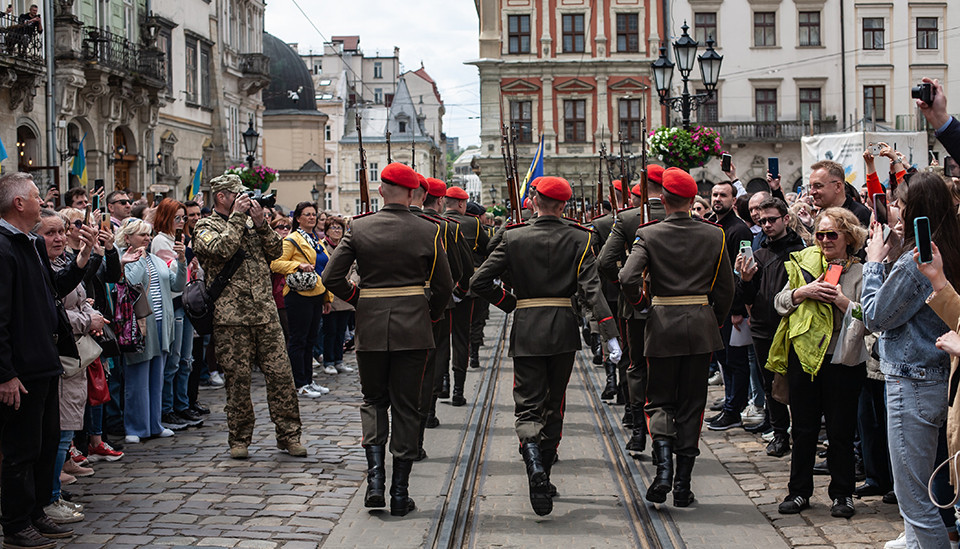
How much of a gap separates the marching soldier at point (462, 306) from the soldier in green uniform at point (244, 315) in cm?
256

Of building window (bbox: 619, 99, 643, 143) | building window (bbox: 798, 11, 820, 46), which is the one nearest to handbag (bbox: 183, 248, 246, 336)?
building window (bbox: 619, 99, 643, 143)

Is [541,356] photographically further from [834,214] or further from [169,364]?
[169,364]

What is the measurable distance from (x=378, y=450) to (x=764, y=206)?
352 cm

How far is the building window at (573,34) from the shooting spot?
5422cm

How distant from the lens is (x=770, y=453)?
28.1ft

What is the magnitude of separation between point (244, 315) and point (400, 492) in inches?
90.2

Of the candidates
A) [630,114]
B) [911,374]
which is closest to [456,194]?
[911,374]

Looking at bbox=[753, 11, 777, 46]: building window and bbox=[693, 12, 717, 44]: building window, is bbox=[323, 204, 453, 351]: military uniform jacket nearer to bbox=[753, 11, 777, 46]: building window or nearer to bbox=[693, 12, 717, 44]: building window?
bbox=[693, 12, 717, 44]: building window

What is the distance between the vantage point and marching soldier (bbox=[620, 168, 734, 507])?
7023 millimetres

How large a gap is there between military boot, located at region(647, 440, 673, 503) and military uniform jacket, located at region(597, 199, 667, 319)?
40.4 inches

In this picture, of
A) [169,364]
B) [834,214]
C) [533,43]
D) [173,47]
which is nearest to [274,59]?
[533,43]

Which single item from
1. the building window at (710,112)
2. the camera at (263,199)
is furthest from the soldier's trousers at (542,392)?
the building window at (710,112)

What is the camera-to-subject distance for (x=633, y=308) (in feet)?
28.1

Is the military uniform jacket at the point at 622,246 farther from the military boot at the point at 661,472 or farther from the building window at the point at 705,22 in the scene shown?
the building window at the point at 705,22
